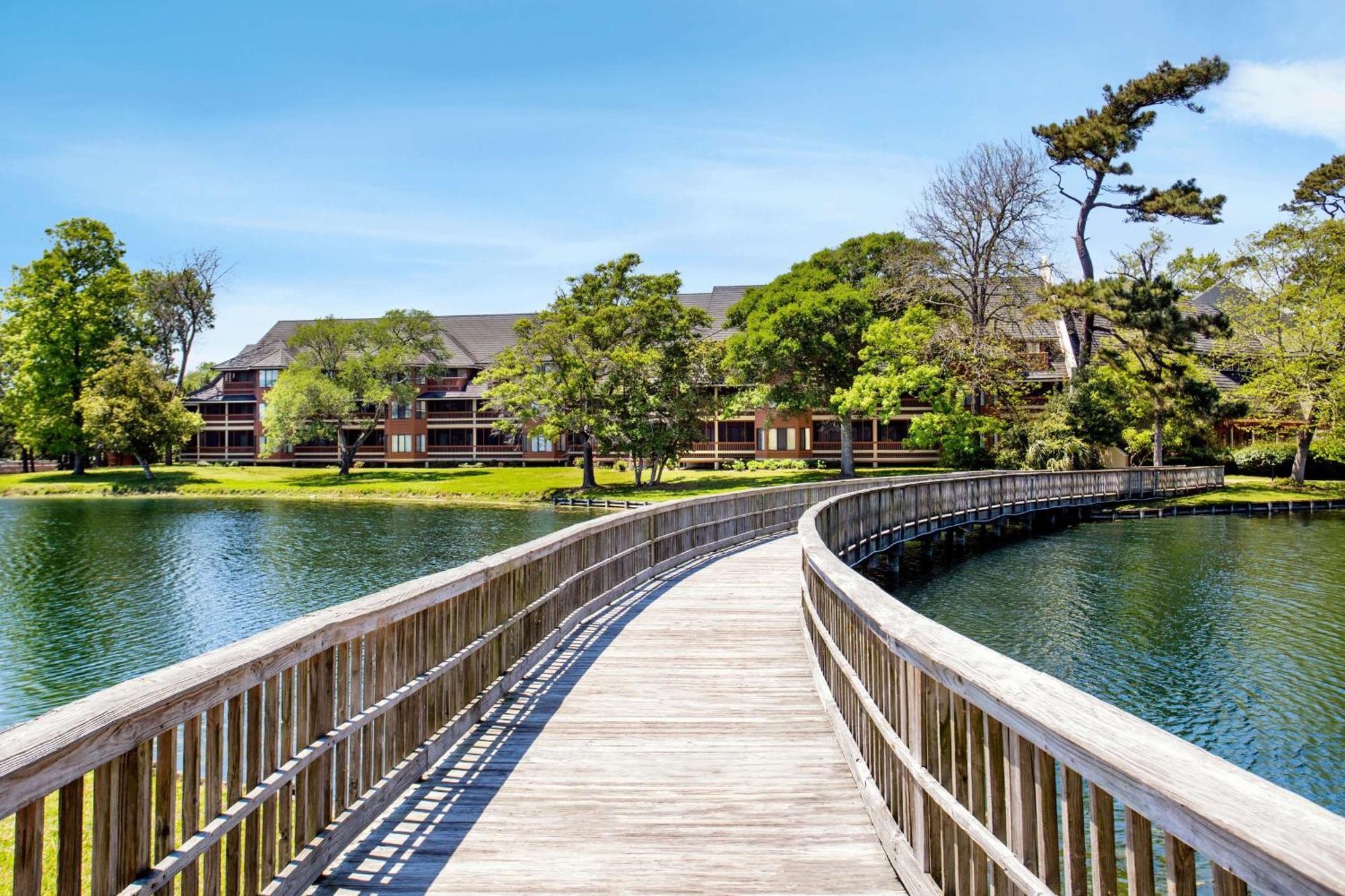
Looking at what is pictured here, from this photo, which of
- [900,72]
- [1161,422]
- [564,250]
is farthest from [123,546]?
[1161,422]

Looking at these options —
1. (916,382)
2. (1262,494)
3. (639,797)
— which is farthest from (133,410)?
(1262,494)

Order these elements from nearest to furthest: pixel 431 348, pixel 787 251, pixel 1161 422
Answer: pixel 1161 422 → pixel 787 251 → pixel 431 348

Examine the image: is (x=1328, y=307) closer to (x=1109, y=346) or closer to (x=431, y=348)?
(x=1109, y=346)

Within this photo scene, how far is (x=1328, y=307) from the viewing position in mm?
40844

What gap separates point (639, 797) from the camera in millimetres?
5547

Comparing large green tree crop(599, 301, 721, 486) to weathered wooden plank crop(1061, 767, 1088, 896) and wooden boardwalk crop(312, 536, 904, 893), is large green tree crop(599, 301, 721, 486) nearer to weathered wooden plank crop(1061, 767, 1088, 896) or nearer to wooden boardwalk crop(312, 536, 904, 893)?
wooden boardwalk crop(312, 536, 904, 893)

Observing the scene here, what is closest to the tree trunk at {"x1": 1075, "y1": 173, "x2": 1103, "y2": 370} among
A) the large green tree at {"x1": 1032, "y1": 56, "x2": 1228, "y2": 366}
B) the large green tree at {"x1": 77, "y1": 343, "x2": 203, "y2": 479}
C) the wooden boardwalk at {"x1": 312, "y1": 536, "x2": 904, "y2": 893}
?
the large green tree at {"x1": 1032, "y1": 56, "x2": 1228, "y2": 366}

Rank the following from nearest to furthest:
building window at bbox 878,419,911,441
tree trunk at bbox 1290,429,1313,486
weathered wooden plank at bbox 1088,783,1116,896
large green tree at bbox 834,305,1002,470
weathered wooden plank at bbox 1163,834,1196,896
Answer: weathered wooden plank at bbox 1163,834,1196,896, weathered wooden plank at bbox 1088,783,1116,896, tree trunk at bbox 1290,429,1313,486, large green tree at bbox 834,305,1002,470, building window at bbox 878,419,911,441

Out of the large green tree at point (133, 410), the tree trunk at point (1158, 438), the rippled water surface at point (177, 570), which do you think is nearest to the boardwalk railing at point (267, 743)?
the rippled water surface at point (177, 570)

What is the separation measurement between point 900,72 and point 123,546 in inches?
1130

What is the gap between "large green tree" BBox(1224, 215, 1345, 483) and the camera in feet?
134

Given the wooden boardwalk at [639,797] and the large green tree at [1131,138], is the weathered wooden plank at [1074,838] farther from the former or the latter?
the large green tree at [1131,138]

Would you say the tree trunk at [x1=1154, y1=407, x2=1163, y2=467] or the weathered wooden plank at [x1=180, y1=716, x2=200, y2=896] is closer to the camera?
the weathered wooden plank at [x1=180, y1=716, x2=200, y2=896]

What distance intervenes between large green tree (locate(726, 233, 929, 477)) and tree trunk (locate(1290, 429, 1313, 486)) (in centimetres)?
1881
